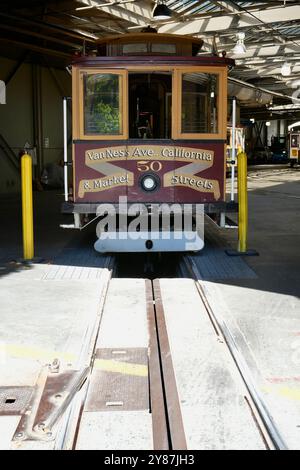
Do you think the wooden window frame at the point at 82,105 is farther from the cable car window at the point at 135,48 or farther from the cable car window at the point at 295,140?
the cable car window at the point at 295,140

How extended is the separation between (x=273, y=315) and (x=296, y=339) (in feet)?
2.27

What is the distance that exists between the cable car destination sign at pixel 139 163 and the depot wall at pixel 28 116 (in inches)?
465

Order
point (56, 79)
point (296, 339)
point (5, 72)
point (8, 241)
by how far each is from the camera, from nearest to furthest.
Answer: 1. point (296, 339)
2. point (8, 241)
3. point (5, 72)
4. point (56, 79)

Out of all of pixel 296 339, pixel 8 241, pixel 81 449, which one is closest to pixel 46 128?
pixel 8 241

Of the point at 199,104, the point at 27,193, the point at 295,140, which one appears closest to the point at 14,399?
the point at 27,193

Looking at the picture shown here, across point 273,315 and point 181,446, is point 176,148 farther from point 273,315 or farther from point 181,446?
point 181,446

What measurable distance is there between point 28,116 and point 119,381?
17.5m

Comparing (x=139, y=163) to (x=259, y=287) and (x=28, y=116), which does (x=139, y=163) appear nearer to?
(x=259, y=287)

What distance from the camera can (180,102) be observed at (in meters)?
8.09

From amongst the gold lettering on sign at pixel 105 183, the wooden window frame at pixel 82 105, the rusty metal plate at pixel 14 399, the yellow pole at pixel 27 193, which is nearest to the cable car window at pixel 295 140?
the wooden window frame at pixel 82 105

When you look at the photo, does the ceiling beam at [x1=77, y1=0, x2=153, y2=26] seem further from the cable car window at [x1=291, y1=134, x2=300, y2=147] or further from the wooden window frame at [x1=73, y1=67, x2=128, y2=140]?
the cable car window at [x1=291, y1=134, x2=300, y2=147]

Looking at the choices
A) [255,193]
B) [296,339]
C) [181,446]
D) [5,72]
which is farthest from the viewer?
[255,193]

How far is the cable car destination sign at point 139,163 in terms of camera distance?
7.99 metres

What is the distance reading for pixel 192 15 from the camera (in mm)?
17047
